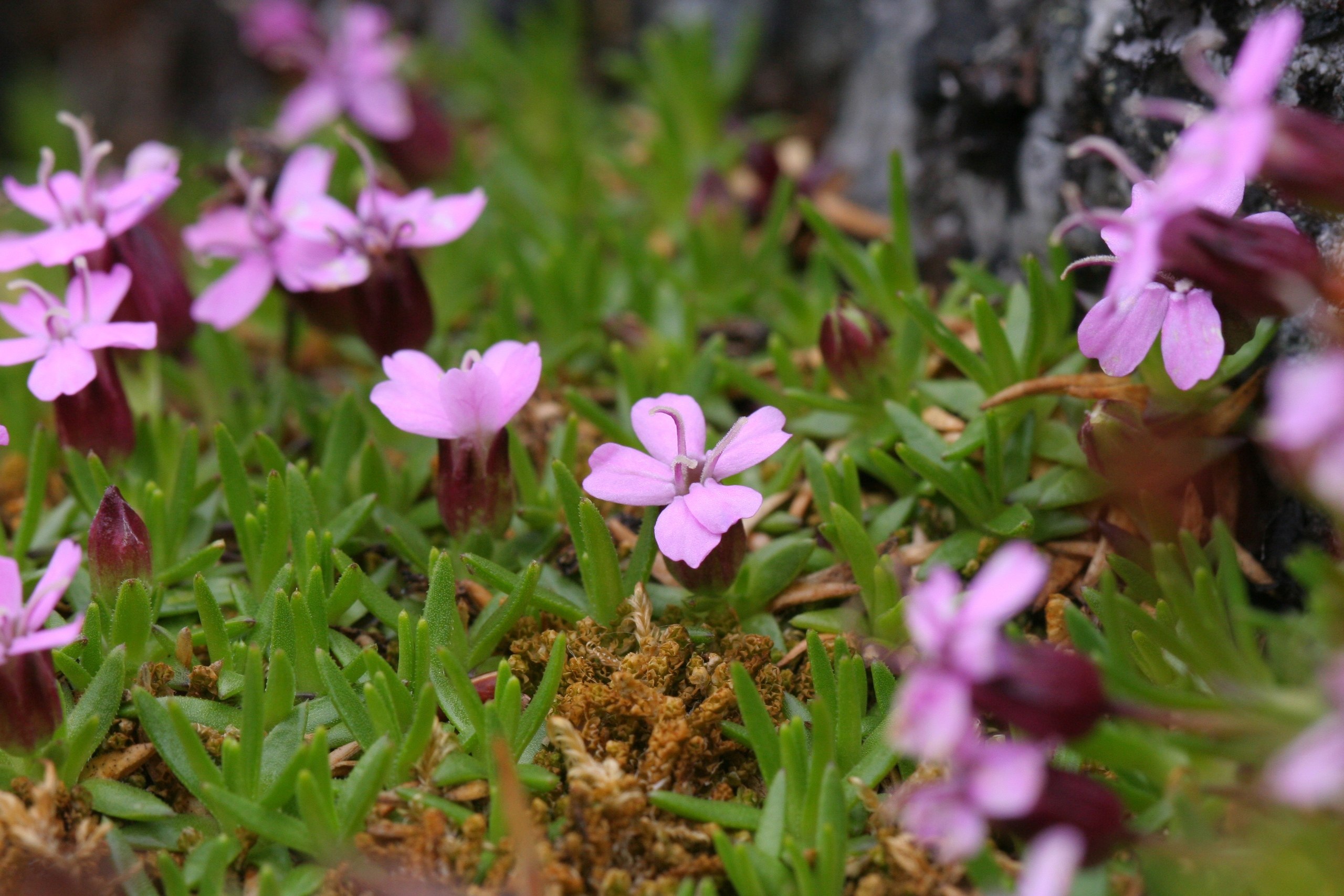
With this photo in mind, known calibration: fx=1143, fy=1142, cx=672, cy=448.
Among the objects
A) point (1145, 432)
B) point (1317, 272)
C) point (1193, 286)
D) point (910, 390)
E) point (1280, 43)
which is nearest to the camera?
point (1280, 43)

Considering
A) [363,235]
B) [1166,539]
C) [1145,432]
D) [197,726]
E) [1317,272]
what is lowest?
[197,726]

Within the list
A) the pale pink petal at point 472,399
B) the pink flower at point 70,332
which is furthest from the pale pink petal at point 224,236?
the pale pink petal at point 472,399

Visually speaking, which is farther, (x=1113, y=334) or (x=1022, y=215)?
(x=1022, y=215)

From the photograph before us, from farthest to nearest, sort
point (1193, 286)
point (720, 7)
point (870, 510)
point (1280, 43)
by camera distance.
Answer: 1. point (720, 7)
2. point (870, 510)
3. point (1193, 286)
4. point (1280, 43)

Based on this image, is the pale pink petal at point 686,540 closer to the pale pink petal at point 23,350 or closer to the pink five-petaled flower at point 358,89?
the pale pink petal at point 23,350

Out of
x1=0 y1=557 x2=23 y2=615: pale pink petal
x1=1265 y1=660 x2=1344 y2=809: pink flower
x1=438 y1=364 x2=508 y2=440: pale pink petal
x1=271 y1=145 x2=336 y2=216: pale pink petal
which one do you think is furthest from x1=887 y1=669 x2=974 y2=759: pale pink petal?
x1=271 y1=145 x2=336 y2=216: pale pink petal

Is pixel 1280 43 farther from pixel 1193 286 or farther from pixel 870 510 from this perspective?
pixel 870 510

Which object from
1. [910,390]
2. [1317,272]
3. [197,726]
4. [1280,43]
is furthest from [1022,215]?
[197,726]
